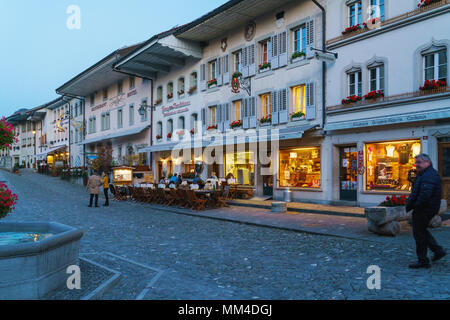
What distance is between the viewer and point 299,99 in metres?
17.1

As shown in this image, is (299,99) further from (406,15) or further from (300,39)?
(406,15)

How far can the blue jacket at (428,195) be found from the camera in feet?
18.4

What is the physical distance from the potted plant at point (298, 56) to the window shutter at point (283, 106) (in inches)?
56.4

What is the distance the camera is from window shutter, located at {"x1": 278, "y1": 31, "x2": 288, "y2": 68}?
17.6 metres

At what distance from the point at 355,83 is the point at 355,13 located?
2690 millimetres

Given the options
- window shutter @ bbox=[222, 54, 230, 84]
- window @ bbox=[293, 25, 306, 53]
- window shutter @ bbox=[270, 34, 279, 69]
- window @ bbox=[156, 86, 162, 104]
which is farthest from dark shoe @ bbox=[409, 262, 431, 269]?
window @ bbox=[156, 86, 162, 104]

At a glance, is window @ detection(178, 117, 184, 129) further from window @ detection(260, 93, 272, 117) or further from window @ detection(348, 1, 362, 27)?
window @ detection(348, 1, 362, 27)

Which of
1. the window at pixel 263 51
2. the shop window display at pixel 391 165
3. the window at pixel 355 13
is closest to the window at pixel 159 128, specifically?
the window at pixel 263 51

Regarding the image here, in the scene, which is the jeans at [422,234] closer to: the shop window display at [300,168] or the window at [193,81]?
the shop window display at [300,168]

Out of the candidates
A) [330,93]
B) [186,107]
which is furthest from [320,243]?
[186,107]

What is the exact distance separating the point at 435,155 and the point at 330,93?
15.9 ft

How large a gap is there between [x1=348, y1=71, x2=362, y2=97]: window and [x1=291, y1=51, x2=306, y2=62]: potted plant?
8.26 feet

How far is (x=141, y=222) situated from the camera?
12.1 m
